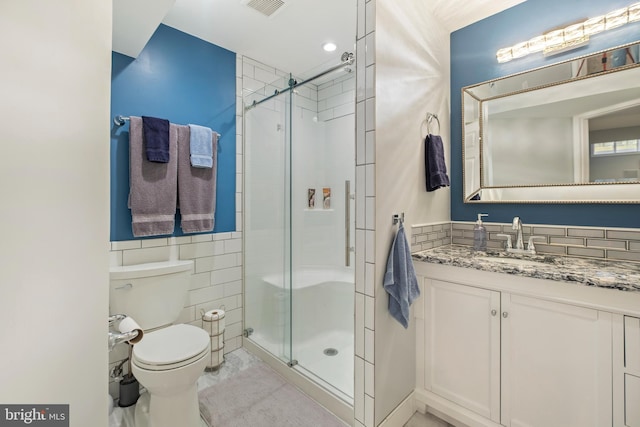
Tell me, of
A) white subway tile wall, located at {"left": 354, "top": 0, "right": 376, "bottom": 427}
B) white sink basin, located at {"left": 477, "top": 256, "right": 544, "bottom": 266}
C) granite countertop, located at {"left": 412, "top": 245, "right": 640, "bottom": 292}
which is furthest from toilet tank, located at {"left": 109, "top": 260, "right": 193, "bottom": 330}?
white sink basin, located at {"left": 477, "top": 256, "right": 544, "bottom": 266}

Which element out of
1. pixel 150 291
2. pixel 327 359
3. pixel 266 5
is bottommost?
pixel 327 359

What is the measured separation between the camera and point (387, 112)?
1433 millimetres

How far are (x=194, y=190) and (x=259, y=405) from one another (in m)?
1.48

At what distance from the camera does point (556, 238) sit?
1.64 metres

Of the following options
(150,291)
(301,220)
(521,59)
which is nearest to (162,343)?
(150,291)

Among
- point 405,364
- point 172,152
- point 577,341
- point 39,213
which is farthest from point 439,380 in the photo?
point 172,152

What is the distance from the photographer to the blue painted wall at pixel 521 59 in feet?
4.84

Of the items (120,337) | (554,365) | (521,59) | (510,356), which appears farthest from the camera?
(521,59)

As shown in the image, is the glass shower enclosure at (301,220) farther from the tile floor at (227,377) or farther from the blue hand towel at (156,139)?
the blue hand towel at (156,139)

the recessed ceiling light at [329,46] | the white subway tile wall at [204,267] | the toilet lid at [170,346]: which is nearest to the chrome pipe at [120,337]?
the toilet lid at [170,346]

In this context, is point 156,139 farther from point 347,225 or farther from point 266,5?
point 347,225

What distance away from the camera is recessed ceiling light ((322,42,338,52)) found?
221 centimetres

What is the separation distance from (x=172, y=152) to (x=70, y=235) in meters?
1.58

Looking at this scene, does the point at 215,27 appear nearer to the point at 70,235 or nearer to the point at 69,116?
the point at 69,116
